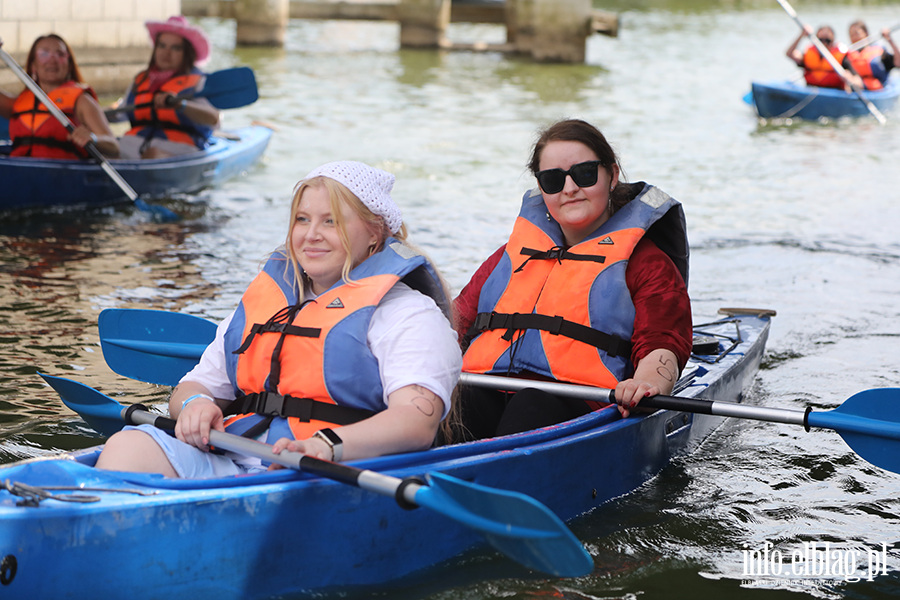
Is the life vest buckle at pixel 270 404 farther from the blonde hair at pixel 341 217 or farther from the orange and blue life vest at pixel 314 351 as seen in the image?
the blonde hair at pixel 341 217

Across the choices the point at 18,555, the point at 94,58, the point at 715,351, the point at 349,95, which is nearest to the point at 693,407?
the point at 715,351

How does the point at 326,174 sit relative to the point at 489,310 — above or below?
above

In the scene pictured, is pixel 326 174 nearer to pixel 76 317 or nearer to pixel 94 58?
pixel 76 317

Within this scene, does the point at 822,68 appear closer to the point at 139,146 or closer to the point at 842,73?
the point at 842,73

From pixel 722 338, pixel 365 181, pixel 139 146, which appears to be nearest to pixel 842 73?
pixel 139 146

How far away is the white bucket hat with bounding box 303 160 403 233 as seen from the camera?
2.19 m

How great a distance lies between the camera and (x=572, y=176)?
288 centimetres

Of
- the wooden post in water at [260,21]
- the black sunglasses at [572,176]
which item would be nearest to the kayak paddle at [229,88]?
the black sunglasses at [572,176]

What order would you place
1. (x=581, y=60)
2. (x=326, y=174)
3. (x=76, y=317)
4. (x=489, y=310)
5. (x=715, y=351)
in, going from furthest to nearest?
(x=581, y=60), (x=76, y=317), (x=715, y=351), (x=489, y=310), (x=326, y=174)

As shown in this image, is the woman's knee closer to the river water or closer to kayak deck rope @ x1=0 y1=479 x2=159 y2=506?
kayak deck rope @ x1=0 y1=479 x2=159 y2=506

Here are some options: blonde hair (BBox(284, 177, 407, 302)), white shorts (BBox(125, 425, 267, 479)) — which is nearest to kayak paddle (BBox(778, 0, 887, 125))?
blonde hair (BBox(284, 177, 407, 302))

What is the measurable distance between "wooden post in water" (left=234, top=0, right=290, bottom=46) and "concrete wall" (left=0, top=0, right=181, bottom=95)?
18.7ft

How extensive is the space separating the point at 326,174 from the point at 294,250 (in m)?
0.19

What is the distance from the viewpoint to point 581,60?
1770cm
